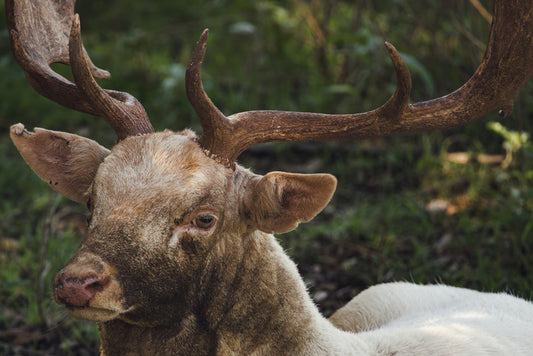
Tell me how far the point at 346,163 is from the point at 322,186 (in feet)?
13.1

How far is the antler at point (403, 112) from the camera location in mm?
2662

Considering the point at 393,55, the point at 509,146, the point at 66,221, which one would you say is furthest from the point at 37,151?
the point at 509,146

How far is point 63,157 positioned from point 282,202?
1.06 metres

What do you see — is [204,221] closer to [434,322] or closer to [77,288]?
[77,288]

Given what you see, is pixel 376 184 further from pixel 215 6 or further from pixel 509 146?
pixel 215 6

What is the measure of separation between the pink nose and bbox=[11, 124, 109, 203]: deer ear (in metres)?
0.73

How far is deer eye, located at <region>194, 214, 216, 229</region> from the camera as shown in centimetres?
251

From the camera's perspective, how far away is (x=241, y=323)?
2598 millimetres

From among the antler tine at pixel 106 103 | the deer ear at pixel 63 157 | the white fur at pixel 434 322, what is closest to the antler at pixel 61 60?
the antler tine at pixel 106 103

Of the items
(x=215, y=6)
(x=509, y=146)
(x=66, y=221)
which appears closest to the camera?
(x=509, y=146)

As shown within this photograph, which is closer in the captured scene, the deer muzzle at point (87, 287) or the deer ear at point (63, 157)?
the deer muzzle at point (87, 287)

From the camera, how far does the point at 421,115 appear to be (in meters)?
2.81

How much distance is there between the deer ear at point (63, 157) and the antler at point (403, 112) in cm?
57

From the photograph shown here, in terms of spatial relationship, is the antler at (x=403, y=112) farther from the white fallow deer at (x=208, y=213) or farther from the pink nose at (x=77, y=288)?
the pink nose at (x=77, y=288)
